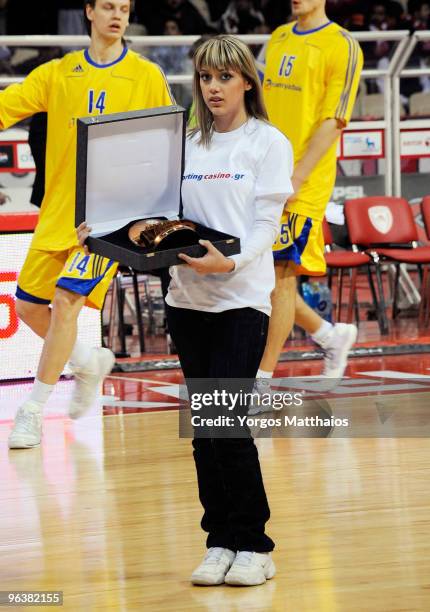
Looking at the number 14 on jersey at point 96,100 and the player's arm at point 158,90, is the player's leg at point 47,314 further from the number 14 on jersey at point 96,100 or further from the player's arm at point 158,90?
the player's arm at point 158,90

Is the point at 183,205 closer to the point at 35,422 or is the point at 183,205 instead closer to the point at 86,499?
the point at 86,499

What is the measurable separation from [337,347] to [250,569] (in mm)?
3305

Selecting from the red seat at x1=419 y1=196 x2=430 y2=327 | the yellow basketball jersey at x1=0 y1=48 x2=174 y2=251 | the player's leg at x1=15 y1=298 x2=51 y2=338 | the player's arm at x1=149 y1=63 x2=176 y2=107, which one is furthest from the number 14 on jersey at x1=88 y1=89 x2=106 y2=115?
the red seat at x1=419 y1=196 x2=430 y2=327

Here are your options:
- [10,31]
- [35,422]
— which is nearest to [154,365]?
[35,422]

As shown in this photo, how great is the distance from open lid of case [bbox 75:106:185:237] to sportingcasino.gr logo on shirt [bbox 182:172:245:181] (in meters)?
0.03

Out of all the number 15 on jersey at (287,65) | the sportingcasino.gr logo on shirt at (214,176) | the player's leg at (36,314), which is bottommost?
the player's leg at (36,314)

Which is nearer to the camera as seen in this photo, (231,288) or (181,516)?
(231,288)

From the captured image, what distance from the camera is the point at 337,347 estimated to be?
6719 mm

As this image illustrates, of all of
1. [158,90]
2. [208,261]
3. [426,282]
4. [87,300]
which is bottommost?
[426,282]

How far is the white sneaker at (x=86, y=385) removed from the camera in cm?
605

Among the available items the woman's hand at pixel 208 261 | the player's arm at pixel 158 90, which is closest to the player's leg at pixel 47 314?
the player's arm at pixel 158 90

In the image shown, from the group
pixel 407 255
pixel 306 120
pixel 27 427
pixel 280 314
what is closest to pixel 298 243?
pixel 280 314

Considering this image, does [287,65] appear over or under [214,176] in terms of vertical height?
over

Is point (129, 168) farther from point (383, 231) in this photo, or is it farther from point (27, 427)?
point (383, 231)
